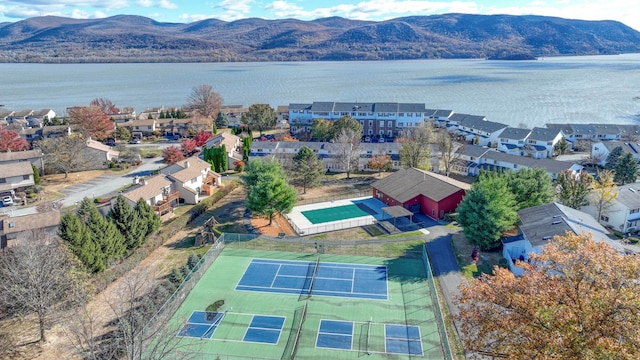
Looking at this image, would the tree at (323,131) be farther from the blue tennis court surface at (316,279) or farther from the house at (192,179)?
the blue tennis court surface at (316,279)

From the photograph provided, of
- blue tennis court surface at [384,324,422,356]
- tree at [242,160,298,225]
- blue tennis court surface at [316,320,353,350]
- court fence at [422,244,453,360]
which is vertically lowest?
blue tennis court surface at [316,320,353,350]

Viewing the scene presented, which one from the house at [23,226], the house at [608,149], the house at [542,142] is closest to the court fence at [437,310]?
the house at [23,226]

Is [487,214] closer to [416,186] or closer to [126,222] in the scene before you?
[416,186]

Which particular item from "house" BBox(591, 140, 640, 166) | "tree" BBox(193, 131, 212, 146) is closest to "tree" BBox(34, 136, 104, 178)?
"tree" BBox(193, 131, 212, 146)

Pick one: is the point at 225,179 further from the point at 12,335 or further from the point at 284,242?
the point at 12,335

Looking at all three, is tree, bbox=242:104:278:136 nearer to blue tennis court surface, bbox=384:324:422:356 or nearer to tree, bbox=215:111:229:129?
tree, bbox=215:111:229:129

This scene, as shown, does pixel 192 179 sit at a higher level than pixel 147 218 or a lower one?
higher

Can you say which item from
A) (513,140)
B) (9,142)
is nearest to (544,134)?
(513,140)
